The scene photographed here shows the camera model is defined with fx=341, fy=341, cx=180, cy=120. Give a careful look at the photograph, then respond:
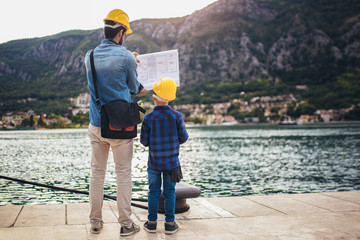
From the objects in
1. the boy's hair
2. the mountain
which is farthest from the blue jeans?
the mountain

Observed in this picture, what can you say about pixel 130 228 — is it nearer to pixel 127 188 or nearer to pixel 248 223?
pixel 127 188

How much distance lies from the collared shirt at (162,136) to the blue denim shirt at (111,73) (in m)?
0.35

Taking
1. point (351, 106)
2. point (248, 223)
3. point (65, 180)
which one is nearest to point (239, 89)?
point (351, 106)

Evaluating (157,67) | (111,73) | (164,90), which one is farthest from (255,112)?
(111,73)

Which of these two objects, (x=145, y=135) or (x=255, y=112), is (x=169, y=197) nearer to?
(x=145, y=135)

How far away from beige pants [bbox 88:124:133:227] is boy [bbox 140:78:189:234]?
9.3 inches

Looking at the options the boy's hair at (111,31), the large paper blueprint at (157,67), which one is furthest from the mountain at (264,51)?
the boy's hair at (111,31)

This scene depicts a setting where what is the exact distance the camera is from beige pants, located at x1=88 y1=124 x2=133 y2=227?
10.8 feet

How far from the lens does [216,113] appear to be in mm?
159375

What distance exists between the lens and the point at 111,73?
321 centimetres

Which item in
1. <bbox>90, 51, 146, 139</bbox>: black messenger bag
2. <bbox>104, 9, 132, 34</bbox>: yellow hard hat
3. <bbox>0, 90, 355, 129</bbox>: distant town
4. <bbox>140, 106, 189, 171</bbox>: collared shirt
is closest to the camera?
<bbox>90, 51, 146, 139</bbox>: black messenger bag

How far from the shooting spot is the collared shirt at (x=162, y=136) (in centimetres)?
341

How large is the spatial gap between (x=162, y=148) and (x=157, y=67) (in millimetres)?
1167

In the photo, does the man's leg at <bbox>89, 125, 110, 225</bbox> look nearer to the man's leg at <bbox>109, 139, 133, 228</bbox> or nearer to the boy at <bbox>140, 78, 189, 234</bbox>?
the man's leg at <bbox>109, 139, 133, 228</bbox>
